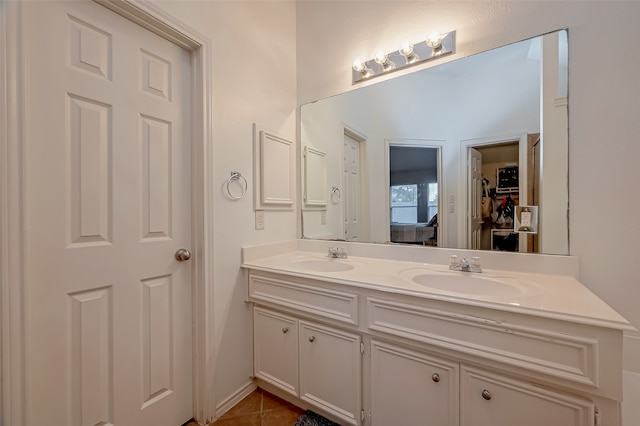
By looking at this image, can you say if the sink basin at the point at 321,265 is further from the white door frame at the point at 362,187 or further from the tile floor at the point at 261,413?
the tile floor at the point at 261,413

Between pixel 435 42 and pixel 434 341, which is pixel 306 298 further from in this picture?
pixel 435 42

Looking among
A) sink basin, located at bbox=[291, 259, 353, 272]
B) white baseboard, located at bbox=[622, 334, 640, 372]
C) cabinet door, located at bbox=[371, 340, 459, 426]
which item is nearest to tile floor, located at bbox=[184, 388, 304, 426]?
cabinet door, located at bbox=[371, 340, 459, 426]

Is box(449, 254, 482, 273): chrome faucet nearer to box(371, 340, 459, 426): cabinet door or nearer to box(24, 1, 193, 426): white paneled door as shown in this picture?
box(371, 340, 459, 426): cabinet door

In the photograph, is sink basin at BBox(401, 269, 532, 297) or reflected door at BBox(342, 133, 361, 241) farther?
reflected door at BBox(342, 133, 361, 241)

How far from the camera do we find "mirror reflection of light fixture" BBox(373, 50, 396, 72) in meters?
1.63

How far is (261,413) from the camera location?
1.45 metres

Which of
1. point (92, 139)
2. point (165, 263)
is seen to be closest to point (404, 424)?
point (165, 263)

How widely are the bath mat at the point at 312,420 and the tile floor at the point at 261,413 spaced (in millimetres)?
37

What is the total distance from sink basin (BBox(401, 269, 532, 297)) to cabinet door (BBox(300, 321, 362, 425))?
0.44 m

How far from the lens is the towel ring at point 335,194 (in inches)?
74.5

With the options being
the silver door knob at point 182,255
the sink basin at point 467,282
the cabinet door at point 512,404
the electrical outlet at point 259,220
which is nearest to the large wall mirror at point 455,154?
the sink basin at point 467,282

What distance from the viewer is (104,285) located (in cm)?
109

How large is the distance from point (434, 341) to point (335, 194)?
3.75 feet

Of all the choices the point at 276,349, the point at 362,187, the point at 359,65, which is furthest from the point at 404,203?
the point at 276,349
